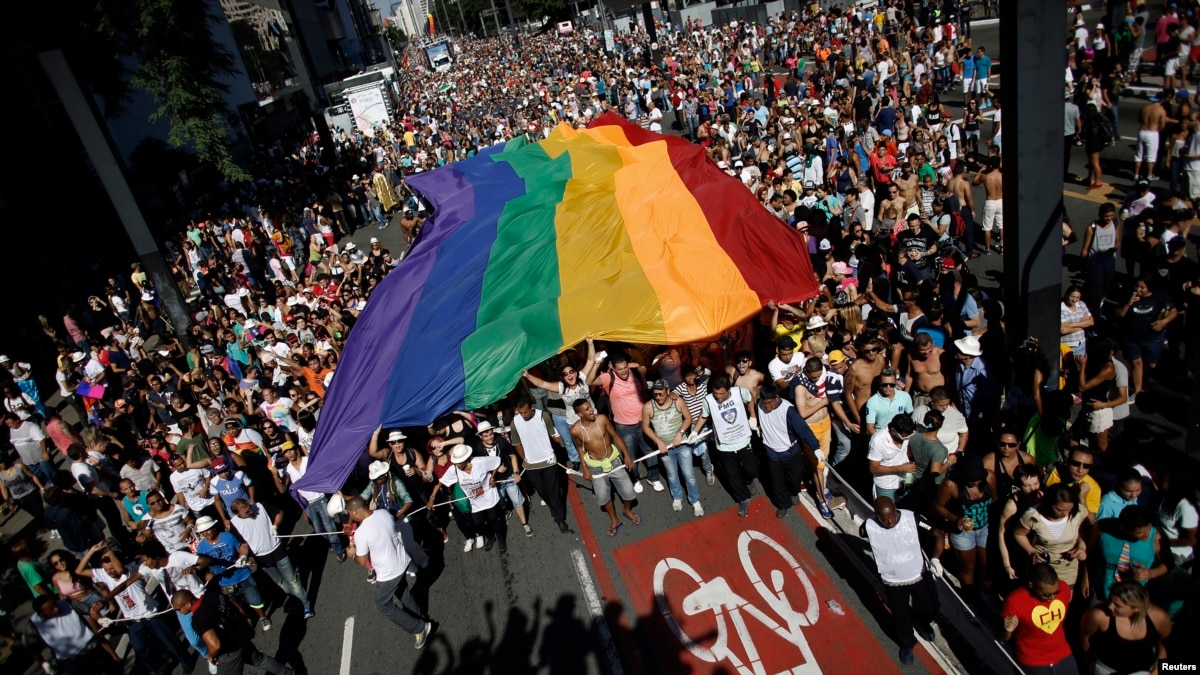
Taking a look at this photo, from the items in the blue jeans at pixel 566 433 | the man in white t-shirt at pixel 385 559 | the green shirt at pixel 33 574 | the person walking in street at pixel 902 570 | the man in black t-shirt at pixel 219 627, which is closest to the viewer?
the person walking in street at pixel 902 570

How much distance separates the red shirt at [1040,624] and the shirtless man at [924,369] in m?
2.40

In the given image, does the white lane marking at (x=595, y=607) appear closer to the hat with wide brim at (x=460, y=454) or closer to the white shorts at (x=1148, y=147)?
the hat with wide brim at (x=460, y=454)

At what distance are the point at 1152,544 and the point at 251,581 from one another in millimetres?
7970

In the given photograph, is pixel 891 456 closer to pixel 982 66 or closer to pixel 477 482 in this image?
pixel 477 482

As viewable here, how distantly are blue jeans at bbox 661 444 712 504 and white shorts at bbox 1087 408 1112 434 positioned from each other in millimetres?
3743

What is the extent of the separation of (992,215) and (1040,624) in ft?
26.0

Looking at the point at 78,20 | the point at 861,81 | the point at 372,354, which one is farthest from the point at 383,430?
the point at 78,20

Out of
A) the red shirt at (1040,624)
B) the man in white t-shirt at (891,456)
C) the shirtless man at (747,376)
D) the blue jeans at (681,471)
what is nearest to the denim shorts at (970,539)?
the man in white t-shirt at (891,456)

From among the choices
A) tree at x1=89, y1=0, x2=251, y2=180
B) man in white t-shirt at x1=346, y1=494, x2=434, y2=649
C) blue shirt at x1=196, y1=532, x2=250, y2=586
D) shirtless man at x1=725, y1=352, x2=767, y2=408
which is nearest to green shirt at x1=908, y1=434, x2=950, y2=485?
shirtless man at x1=725, y1=352, x2=767, y2=408

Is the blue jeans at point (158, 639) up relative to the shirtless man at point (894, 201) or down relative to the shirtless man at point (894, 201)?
down

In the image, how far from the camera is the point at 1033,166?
6590 millimetres

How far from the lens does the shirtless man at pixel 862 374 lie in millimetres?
7121

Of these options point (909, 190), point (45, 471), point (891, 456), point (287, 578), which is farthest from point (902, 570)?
point (45, 471)

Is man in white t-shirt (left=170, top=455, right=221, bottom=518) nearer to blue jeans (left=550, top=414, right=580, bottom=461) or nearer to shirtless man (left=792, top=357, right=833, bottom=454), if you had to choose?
blue jeans (left=550, top=414, right=580, bottom=461)
